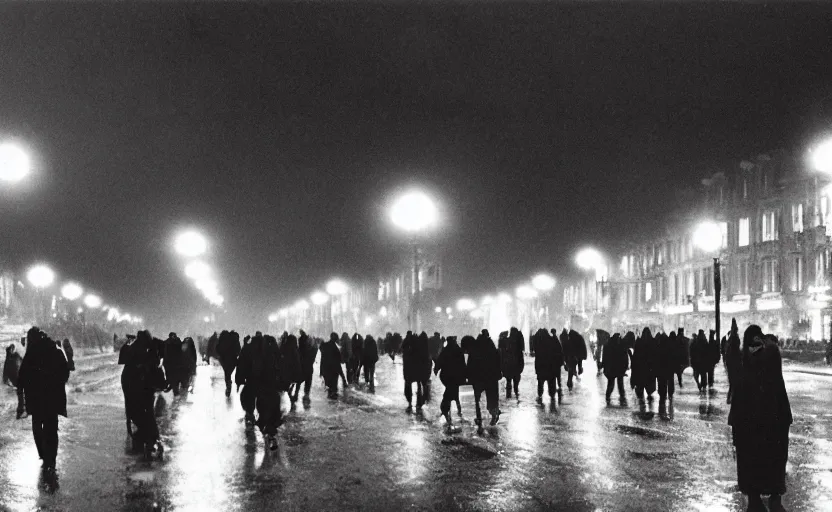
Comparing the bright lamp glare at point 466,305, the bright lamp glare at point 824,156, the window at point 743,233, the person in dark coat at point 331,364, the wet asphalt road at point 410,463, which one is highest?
the bright lamp glare at point 824,156

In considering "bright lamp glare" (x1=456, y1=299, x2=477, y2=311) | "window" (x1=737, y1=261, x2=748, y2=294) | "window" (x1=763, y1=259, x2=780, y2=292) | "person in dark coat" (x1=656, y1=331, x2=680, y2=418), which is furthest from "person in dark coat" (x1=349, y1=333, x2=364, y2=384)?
"bright lamp glare" (x1=456, y1=299, x2=477, y2=311)

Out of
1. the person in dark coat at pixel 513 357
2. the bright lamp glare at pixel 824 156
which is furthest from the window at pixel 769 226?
the person in dark coat at pixel 513 357

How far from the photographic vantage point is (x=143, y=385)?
1290 cm

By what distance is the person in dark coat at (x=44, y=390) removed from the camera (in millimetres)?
11430

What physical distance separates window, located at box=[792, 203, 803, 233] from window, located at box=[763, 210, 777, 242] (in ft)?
7.49

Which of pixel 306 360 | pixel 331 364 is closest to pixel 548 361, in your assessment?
pixel 331 364

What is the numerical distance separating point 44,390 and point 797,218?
169ft

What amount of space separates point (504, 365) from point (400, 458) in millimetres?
10717

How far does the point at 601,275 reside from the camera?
90.6 m

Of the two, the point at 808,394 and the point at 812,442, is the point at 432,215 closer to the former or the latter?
the point at 808,394

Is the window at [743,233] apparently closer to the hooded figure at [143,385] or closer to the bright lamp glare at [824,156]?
the bright lamp glare at [824,156]

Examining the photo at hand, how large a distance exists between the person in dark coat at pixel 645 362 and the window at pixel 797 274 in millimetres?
37230

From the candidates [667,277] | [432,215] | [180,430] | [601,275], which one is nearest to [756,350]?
[180,430]

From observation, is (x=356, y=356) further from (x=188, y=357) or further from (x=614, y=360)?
(x=614, y=360)
